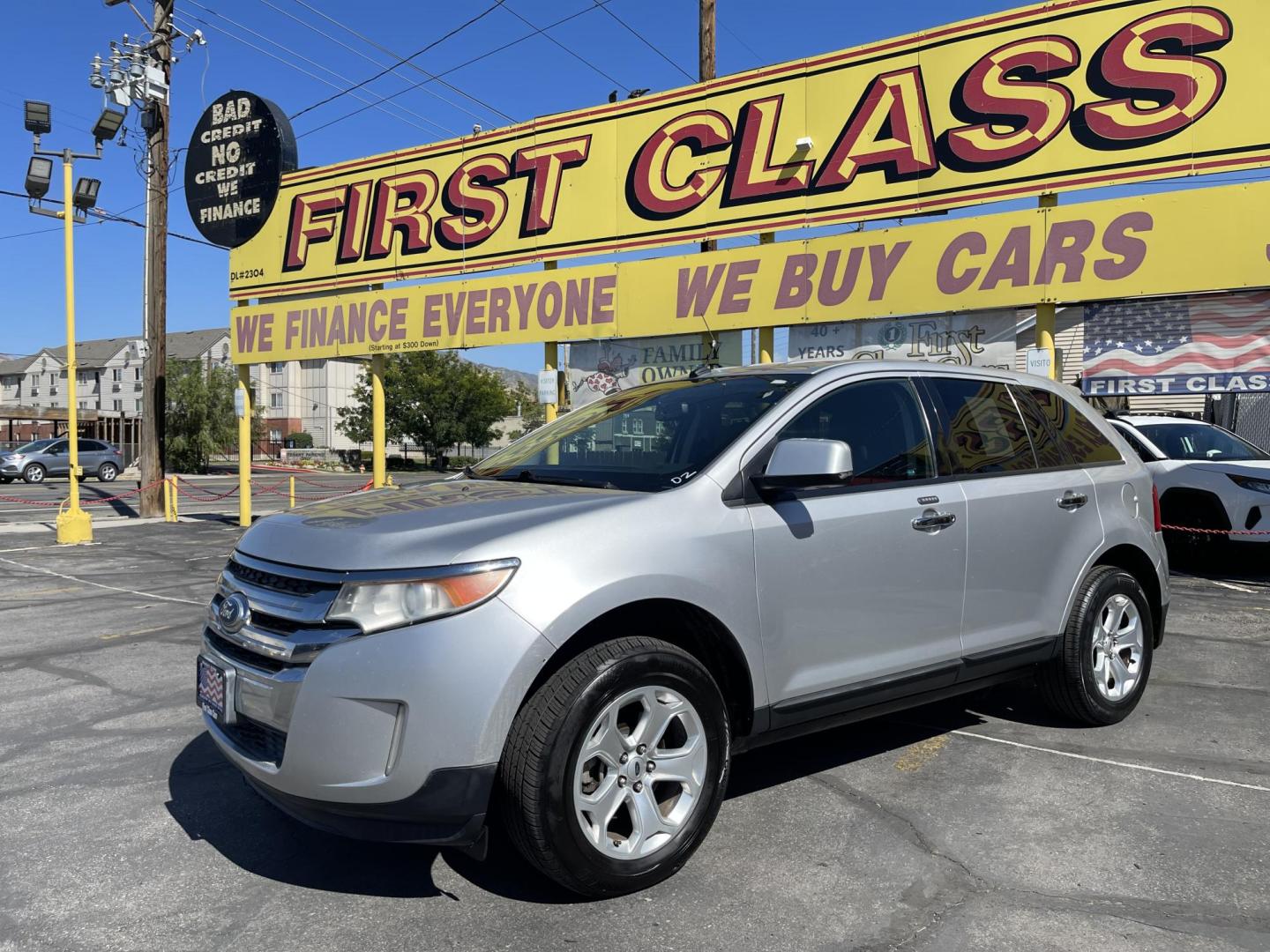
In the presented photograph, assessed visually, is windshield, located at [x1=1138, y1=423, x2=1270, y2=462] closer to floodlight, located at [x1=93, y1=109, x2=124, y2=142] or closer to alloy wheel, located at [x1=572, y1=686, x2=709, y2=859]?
alloy wheel, located at [x1=572, y1=686, x2=709, y2=859]

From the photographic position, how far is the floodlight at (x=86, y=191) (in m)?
15.9

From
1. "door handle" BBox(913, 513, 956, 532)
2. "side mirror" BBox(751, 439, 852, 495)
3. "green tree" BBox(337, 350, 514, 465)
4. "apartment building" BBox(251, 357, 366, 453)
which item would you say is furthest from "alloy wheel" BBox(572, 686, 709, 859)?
"apartment building" BBox(251, 357, 366, 453)

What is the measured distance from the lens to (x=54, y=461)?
3509 cm

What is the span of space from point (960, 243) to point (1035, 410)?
6356 mm

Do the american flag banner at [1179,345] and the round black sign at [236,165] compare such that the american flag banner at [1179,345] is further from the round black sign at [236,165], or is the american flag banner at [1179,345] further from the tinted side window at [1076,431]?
the round black sign at [236,165]

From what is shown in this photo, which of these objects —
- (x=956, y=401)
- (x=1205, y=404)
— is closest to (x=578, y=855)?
(x=956, y=401)

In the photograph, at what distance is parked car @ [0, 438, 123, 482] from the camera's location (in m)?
34.0

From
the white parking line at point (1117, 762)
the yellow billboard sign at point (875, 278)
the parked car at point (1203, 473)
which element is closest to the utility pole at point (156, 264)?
the yellow billboard sign at point (875, 278)

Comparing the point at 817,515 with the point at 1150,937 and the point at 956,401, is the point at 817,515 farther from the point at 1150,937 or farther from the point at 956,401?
the point at 1150,937

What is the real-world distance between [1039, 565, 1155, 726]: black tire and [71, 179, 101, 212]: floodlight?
16496 mm

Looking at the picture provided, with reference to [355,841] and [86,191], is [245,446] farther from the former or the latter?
[355,841]

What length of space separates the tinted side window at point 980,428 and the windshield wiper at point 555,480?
1599 millimetres

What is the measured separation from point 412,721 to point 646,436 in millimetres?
1746

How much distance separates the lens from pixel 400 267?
1550cm
